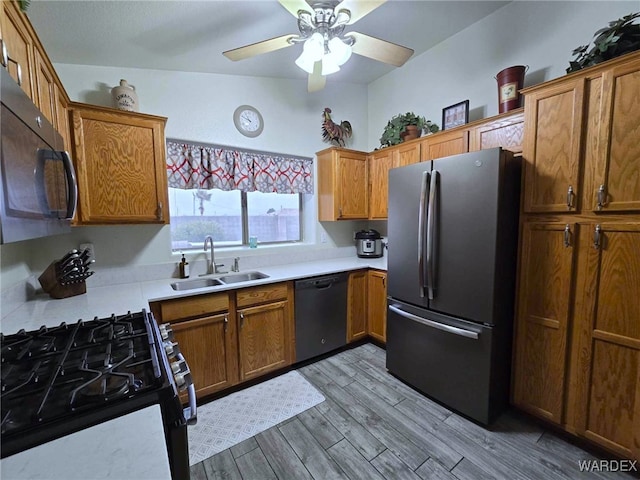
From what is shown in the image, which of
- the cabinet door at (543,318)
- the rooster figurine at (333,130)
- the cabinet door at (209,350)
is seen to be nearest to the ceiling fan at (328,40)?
the rooster figurine at (333,130)

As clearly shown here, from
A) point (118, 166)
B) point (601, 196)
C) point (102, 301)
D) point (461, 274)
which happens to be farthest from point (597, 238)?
point (118, 166)

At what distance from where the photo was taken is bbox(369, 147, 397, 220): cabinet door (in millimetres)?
3037

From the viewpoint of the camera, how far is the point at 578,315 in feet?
5.24

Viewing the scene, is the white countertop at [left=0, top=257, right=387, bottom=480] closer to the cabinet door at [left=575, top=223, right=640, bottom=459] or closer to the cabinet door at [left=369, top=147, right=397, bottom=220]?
the cabinet door at [left=575, top=223, right=640, bottom=459]

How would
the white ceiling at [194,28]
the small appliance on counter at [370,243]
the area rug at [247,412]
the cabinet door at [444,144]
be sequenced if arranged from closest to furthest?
the white ceiling at [194,28] → the area rug at [247,412] → the cabinet door at [444,144] → the small appliance on counter at [370,243]

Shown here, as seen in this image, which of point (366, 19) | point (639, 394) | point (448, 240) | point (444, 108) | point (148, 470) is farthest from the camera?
point (444, 108)

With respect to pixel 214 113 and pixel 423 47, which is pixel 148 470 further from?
pixel 423 47

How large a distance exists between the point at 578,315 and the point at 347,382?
1641 millimetres

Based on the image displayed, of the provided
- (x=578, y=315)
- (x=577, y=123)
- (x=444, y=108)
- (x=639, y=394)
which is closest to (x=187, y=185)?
(x=444, y=108)

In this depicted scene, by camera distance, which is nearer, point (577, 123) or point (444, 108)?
point (577, 123)

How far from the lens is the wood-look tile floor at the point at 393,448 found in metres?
1.50

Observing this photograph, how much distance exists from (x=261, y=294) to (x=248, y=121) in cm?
173

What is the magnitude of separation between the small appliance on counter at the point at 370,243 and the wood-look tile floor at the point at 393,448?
1.64 m

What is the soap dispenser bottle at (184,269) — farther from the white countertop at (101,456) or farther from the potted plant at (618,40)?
the potted plant at (618,40)
